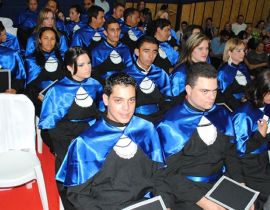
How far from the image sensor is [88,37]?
24.5ft

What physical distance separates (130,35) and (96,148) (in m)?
5.42

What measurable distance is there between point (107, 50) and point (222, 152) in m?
3.70

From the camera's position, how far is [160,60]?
20.9ft

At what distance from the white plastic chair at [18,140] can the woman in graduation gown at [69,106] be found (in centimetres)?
23

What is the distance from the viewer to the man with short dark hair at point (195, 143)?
10.6 feet

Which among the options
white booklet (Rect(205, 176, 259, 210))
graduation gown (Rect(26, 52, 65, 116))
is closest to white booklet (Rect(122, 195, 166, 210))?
white booklet (Rect(205, 176, 259, 210))

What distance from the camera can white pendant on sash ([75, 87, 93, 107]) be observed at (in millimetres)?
4300

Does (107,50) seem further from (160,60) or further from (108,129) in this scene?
(108,129)

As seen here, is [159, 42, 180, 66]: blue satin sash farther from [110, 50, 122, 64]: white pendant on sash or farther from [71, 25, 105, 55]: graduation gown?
[71, 25, 105, 55]: graduation gown

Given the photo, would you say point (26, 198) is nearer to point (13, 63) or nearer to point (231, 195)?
point (13, 63)

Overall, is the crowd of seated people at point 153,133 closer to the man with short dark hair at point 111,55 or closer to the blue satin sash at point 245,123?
the blue satin sash at point 245,123

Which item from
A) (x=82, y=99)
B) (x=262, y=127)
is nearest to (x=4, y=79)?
(x=82, y=99)

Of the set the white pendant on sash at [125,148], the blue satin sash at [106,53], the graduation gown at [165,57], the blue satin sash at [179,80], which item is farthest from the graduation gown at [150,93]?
the white pendant on sash at [125,148]

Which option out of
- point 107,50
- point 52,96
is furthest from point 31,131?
point 107,50
